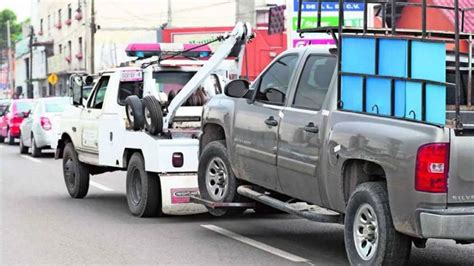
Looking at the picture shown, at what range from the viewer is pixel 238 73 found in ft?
39.5

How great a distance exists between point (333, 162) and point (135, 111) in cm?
436

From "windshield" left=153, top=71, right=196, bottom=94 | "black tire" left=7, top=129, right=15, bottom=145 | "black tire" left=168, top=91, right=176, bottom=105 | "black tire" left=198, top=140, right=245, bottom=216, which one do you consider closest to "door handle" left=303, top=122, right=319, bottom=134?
"black tire" left=198, top=140, right=245, bottom=216

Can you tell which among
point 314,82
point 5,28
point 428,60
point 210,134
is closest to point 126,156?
point 210,134

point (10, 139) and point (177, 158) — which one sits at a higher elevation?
point (177, 158)

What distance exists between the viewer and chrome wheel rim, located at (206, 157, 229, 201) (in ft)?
31.0

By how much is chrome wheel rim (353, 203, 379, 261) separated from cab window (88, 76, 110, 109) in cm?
634

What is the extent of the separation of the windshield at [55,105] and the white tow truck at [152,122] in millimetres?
9888

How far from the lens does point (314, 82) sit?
791 cm

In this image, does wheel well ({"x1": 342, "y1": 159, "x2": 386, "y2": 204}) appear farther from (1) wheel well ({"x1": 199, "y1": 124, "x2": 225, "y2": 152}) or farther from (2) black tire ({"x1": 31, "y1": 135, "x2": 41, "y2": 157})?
(2) black tire ({"x1": 31, "y1": 135, "x2": 41, "y2": 157})

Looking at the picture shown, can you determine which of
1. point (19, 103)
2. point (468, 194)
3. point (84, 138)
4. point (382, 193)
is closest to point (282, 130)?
point (382, 193)

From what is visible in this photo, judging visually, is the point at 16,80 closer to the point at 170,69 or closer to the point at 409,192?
the point at 170,69

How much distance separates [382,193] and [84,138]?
7.16 m

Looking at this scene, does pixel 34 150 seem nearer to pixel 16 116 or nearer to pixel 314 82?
pixel 16 116

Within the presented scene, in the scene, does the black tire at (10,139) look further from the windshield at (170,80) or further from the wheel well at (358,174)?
the wheel well at (358,174)
